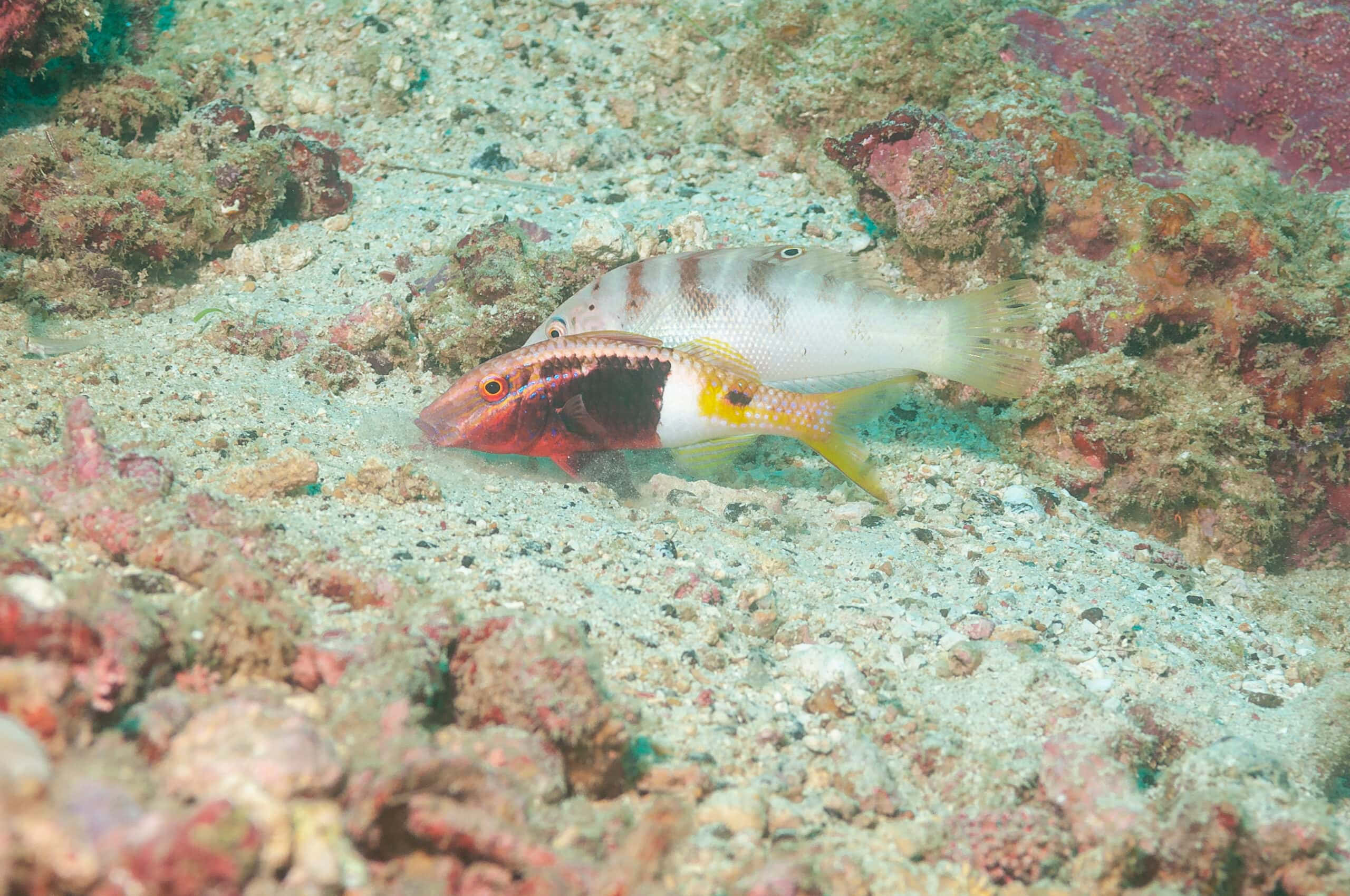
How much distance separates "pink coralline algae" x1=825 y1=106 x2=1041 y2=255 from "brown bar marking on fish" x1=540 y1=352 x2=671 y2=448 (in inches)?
81.3

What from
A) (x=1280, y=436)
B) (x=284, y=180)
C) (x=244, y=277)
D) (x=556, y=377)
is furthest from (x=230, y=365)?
(x=1280, y=436)

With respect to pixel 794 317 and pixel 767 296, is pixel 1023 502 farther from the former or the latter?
pixel 767 296

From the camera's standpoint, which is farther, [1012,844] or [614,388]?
[614,388]

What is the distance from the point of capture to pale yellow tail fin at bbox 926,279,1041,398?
398 centimetres

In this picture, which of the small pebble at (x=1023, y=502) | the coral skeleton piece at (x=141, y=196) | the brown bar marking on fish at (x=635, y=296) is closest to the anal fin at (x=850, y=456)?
the small pebble at (x=1023, y=502)

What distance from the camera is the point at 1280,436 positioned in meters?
4.55

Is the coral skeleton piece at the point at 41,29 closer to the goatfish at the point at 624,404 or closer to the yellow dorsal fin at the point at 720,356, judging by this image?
the goatfish at the point at 624,404

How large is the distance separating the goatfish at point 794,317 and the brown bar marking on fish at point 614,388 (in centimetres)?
Answer: 36

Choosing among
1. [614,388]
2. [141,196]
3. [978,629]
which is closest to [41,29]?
[141,196]

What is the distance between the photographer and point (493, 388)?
3.86 m

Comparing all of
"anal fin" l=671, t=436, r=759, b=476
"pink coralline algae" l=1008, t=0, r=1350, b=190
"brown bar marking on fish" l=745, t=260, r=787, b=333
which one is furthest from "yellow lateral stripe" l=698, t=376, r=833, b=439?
"pink coralline algae" l=1008, t=0, r=1350, b=190

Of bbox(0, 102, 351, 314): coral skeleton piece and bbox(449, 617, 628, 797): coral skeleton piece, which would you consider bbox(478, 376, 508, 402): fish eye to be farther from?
bbox(449, 617, 628, 797): coral skeleton piece

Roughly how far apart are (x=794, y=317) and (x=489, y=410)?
164 centimetres

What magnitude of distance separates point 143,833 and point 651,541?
254 centimetres
